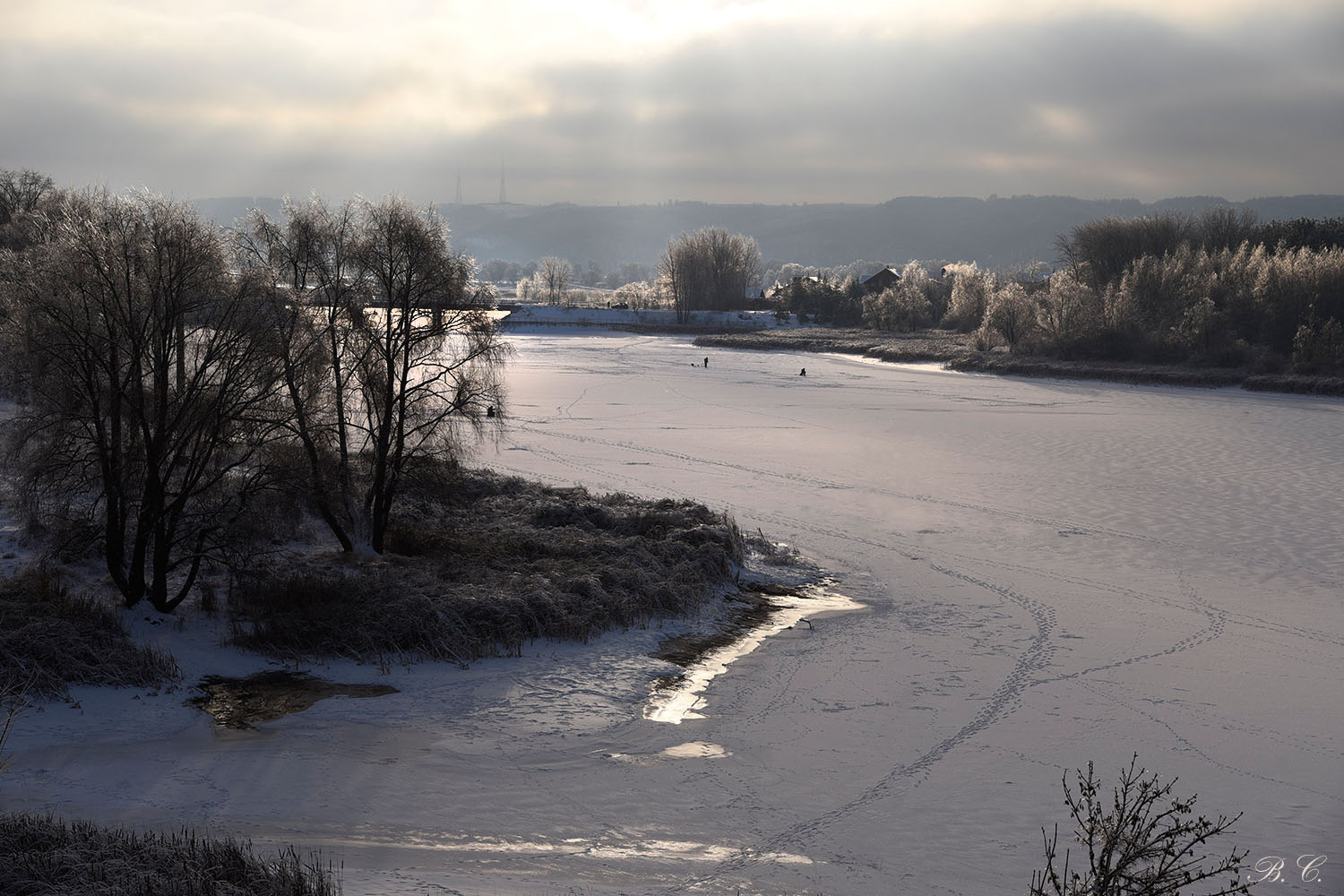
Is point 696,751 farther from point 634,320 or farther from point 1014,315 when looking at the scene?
point 634,320

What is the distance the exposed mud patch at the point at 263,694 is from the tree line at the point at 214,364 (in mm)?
2425

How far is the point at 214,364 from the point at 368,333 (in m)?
2.60

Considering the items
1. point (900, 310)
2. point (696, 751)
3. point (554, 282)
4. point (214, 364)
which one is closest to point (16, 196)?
point (214, 364)

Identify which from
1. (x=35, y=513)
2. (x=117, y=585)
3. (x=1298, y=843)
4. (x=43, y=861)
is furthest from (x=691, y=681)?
(x=35, y=513)

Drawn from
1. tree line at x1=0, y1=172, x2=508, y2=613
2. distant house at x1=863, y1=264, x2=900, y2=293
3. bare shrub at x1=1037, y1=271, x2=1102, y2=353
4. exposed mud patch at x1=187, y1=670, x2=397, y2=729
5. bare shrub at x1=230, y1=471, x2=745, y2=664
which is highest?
distant house at x1=863, y1=264, x2=900, y2=293

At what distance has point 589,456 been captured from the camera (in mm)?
30922

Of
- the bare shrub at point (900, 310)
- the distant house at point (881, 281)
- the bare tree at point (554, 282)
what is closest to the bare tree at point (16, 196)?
the bare shrub at point (900, 310)

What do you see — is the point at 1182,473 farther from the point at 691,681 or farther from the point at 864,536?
the point at 691,681

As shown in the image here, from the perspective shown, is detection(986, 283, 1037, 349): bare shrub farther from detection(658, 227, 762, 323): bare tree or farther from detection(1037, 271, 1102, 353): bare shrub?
detection(658, 227, 762, 323): bare tree

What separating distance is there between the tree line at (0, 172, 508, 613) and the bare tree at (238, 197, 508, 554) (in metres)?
0.04

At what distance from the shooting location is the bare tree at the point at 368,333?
55.0 feet

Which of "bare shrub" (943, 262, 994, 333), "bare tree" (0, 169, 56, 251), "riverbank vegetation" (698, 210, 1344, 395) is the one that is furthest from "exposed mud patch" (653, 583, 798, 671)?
"bare shrub" (943, 262, 994, 333)

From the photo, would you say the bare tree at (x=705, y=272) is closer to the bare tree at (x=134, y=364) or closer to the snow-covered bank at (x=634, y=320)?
the snow-covered bank at (x=634, y=320)

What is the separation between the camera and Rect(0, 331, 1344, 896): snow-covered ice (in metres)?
8.56
